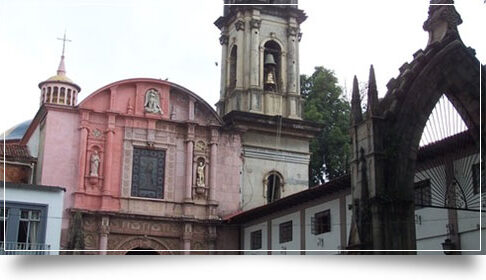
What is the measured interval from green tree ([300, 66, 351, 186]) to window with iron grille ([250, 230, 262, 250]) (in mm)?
1483

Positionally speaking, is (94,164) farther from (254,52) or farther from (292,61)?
(254,52)

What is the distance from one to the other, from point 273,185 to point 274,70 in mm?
4310

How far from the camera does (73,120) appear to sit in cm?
927

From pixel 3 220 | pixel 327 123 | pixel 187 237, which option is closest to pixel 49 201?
pixel 3 220

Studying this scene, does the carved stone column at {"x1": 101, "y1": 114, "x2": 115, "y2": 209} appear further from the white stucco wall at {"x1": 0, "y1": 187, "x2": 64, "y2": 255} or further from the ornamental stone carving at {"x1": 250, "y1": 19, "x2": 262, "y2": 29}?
the ornamental stone carving at {"x1": 250, "y1": 19, "x2": 262, "y2": 29}

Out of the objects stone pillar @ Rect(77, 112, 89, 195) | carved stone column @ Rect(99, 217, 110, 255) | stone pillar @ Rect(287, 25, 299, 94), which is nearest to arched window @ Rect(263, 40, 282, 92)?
stone pillar @ Rect(287, 25, 299, 94)

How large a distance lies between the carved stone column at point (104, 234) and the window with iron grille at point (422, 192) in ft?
11.6

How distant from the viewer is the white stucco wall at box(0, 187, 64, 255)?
7.74 meters

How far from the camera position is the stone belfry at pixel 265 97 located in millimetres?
9930

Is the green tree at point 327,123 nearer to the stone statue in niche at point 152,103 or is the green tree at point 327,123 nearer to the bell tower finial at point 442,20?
the bell tower finial at point 442,20

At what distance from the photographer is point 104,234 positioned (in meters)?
8.06

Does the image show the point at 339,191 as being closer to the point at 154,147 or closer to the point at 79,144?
the point at 154,147

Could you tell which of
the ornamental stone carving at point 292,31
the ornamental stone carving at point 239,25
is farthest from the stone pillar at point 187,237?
the ornamental stone carving at point 239,25

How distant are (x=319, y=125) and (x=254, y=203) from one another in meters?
1.39
